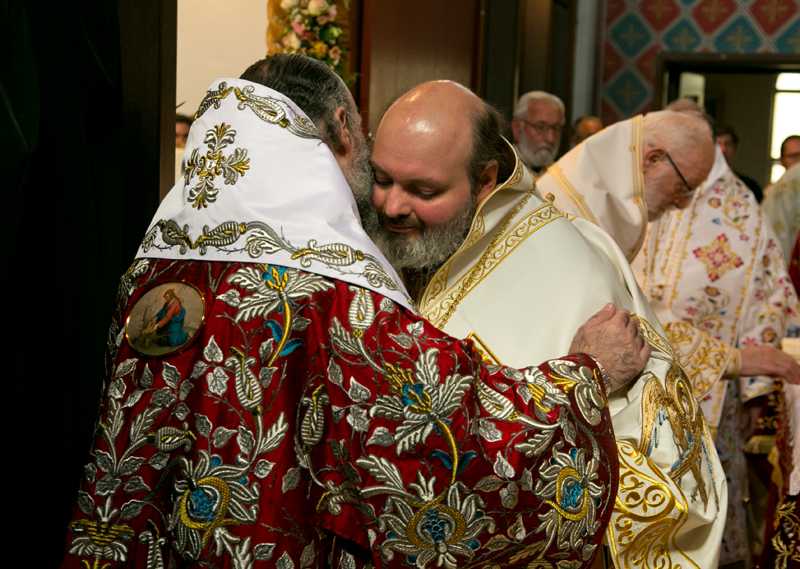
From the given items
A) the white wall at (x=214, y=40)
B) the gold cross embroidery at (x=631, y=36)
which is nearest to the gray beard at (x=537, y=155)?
the white wall at (x=214, y=40)

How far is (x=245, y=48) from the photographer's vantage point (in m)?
3.29

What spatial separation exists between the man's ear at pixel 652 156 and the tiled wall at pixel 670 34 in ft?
15.6

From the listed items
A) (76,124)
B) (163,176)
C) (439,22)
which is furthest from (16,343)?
(439,22)

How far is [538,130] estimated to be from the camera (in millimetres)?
4781

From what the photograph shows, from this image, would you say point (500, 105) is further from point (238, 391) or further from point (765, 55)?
point (238, 391)

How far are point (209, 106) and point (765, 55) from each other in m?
6.92

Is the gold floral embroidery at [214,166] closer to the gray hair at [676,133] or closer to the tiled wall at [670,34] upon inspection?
the gray hair at [676,133]

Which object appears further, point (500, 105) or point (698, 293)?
point (500, 105)

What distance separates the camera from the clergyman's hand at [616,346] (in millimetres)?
1526

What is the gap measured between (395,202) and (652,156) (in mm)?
1484

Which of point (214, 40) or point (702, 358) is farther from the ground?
point (214, 40)

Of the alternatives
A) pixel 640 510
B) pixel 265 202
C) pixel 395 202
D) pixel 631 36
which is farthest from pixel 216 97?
pixel 631 36

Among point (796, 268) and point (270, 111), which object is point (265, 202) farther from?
point (796, 268)

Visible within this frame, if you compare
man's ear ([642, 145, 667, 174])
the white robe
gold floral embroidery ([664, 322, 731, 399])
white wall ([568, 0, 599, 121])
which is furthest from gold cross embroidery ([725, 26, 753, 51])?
the white robe
